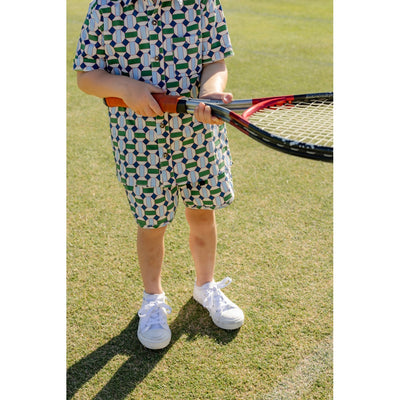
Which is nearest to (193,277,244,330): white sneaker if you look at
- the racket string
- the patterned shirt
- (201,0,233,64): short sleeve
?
the patterned shirt

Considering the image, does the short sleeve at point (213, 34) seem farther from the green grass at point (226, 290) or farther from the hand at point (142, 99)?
the green grass at point (226, 290)

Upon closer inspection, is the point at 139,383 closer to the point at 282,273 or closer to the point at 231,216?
the point at 282,273

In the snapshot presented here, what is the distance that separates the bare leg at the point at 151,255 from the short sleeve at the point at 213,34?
0.55m

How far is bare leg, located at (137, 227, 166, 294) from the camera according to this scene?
1.61m

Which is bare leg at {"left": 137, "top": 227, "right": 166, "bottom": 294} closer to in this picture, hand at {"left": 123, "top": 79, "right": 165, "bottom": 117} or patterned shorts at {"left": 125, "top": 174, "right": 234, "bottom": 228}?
patterned shorts at {"left": 125, "top": 174, "right": 234, "bottom": 228}

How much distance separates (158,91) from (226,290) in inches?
32.1

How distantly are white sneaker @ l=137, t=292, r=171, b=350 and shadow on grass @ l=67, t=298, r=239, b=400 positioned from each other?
0.03 metres

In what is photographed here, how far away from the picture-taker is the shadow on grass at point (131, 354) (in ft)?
4.79

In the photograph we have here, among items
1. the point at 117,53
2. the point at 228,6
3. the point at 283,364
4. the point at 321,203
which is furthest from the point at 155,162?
the point at 228,6

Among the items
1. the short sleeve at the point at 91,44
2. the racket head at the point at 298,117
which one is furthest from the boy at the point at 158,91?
the racket head at the point at 298,117

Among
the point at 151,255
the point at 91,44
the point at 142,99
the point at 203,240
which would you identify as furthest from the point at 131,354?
the point at 91,44

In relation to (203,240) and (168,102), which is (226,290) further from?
(168,102)

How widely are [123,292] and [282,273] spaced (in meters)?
0.59

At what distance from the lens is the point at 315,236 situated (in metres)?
2.12
